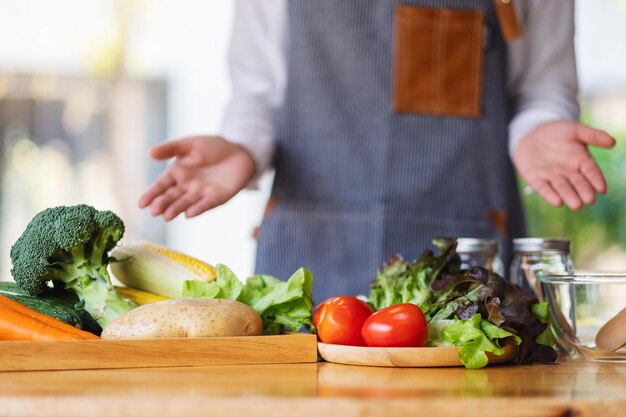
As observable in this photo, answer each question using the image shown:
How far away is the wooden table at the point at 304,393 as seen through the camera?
1.04m

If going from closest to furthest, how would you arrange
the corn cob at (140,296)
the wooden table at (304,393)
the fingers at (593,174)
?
the wooden table at (304,393), the corn cob at (140,296), the fingers at (593,174)

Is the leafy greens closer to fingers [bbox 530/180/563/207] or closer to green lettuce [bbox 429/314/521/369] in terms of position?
green lettuce [bbox 429/314/521/369]

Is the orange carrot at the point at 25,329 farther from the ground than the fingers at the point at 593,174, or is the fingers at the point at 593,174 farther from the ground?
the fingers at the point at 593,174

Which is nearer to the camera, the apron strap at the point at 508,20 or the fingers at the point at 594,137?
the fingers at the point at 594,137

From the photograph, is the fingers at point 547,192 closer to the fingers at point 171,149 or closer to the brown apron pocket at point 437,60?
the brown apron pocket at point 437,60

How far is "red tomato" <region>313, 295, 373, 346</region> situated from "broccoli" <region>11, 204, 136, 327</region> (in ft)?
1.18

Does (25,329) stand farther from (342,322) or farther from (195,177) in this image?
(195,177)

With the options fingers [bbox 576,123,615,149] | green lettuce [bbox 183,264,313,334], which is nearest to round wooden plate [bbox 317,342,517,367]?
green lettuce [bbox 183,264,313,334]

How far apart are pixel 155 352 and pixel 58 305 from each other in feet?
0.94

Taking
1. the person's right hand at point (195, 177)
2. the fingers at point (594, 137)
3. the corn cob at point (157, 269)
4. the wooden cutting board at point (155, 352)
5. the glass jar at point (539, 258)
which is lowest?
the wooden cutting board at point (155, 352)

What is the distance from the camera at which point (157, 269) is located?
5.59 ft

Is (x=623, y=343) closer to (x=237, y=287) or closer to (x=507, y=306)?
(x=507, y=306)

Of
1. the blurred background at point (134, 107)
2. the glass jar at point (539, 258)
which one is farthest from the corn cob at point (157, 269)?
the blurred background at point (134, 107)

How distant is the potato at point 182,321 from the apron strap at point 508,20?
4.72 feet
